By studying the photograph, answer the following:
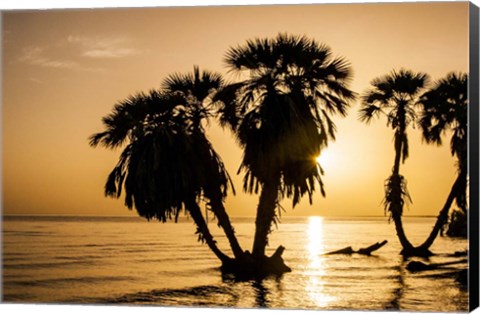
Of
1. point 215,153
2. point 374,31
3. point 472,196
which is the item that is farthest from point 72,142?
point 472,196

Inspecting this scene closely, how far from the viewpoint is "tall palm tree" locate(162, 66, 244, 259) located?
16.4 m

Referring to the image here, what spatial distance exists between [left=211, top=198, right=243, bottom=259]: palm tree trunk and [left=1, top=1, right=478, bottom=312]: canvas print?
0.03 m

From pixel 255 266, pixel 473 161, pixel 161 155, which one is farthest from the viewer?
pixel 161 155

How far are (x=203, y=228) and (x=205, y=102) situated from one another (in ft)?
5.43

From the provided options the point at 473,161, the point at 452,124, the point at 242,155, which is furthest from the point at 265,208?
the point at 473,161

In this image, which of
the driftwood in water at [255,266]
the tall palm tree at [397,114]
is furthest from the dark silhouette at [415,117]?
the driftwood in water at [255,266]

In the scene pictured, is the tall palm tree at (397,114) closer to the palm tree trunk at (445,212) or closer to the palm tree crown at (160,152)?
the palm tree trunk at (445,212)

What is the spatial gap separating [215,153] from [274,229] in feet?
4.05

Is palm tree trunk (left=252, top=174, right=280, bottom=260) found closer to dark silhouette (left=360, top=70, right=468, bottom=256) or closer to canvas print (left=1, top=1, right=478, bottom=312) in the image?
canvas print (left=1, top=1, right=478, bottom=312)

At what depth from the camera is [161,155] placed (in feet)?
55.1

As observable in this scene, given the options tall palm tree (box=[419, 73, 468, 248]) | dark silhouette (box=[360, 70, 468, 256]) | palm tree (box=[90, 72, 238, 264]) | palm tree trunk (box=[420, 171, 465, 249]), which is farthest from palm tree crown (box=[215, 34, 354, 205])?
palm tree trunk (box=[420, 171, 465, 249])

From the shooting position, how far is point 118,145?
16.8m

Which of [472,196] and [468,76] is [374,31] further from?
[472,196]

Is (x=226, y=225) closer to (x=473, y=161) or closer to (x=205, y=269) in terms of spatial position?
(x=205, y=269)
